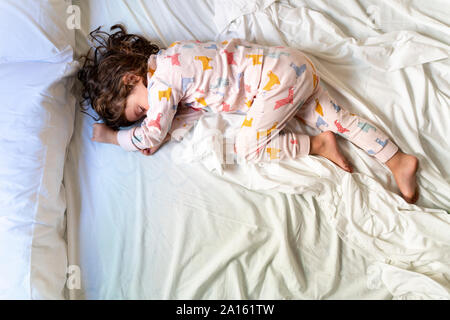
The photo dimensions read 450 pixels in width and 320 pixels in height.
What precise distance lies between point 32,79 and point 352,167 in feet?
3.56

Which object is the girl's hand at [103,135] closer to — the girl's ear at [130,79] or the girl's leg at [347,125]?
the girl's ear at [130,79]

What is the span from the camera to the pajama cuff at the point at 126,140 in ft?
3.70

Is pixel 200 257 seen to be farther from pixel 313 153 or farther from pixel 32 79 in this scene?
pixel 32 79

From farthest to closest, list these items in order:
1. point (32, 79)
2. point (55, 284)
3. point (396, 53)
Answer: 1. point (396, 53)
2. point (32, 79)
3. point (55, 284)

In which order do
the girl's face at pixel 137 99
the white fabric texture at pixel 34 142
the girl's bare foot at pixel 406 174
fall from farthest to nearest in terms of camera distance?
the girl's face at pixel 137 99 < the girl's bare foot at pixel 406 174 < the white fabric texture at pixel 34 142

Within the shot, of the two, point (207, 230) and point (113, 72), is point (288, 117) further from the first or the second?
point (113, 72)

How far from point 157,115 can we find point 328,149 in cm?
57

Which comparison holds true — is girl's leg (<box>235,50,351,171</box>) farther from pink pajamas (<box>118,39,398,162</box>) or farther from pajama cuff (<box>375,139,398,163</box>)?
pajama cuff (<box>375,139,398,163</box>)

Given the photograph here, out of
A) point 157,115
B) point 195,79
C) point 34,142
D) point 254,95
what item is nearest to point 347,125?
point 254,95

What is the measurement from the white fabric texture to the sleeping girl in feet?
0.42

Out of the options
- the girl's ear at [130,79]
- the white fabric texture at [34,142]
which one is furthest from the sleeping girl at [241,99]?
the white fabric texture at [34,142]

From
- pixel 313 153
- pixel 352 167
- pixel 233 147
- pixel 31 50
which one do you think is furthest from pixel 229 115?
pixel 31 50

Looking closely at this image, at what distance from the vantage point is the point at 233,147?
1.12 meters

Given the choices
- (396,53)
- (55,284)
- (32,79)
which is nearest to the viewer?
(55,284)
